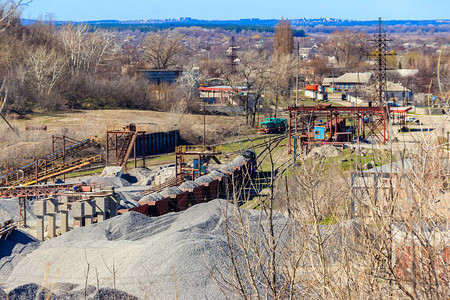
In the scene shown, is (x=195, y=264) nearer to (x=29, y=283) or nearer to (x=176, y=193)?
(x=29, y=283)

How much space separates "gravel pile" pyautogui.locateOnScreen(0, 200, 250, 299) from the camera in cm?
1509

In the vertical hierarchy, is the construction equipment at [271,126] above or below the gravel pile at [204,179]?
above

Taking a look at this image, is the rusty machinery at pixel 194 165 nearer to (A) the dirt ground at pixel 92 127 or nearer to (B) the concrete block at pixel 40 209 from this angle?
(A) the dirt ground at pixel 92 127

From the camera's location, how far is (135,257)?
56.9 ft

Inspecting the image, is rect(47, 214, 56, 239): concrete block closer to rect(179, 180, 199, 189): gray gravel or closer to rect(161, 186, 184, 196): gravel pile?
rect(161, 186, 184, 196): gravel pile

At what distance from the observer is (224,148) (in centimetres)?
4881

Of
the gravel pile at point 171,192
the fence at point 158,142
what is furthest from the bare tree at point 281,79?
the gravel pile at point 171,192

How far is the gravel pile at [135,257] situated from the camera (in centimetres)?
1509

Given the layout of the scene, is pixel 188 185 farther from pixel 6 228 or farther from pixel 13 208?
pixel 6 228

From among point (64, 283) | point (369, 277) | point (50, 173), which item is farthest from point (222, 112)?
point (369, 277)

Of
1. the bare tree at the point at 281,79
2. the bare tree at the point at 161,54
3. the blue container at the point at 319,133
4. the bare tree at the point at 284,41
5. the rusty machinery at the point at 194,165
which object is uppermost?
the bare tree at the point at 284,41

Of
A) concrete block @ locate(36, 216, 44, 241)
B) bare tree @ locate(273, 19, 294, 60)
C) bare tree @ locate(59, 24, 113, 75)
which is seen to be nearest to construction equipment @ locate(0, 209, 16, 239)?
concrete block @ locate(36, 216, 44, 241)

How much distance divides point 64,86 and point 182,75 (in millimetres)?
18317

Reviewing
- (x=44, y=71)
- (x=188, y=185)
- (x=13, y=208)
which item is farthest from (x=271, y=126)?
(x=13, y=208)
